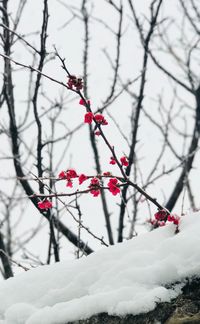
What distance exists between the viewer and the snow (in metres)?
1.53

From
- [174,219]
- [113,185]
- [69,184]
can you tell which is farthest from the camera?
[69,184]

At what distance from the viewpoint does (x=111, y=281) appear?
5.38 ft

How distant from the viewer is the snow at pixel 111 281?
5.01ft

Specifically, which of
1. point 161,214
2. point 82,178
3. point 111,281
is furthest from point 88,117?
point 111,281

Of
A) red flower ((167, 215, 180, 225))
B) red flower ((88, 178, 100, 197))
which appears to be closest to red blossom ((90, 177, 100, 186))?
red flower ((88, 178, 100, 197))

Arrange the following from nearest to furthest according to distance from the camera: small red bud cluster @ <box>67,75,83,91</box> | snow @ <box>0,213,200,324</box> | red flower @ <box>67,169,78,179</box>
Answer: snow @ <box>0,213,200,324</box>
small red bud cluster @ <box>67,75,83,91</box>
red flower @ <box>67,169,78,179</box>

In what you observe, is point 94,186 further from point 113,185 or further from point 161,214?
point 161,214

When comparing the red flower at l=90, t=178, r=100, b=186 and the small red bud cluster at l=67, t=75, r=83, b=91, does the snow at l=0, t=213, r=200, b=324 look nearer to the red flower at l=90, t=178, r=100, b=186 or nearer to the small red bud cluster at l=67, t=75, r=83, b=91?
the red flower at l=90, t=178, r=100, b=186

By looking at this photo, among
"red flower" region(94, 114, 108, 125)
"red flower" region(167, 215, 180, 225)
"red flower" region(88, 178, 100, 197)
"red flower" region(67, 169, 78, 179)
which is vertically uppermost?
"red flower" region(94, 114, 108, 125)

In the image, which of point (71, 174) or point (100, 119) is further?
point (71, 174)

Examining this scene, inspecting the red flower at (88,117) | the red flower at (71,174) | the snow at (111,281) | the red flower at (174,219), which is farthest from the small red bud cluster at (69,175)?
the red flower at (174,219)

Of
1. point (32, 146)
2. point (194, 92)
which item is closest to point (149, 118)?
point (194, 92)

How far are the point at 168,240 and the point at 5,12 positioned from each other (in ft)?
8.85

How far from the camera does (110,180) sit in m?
2.01
